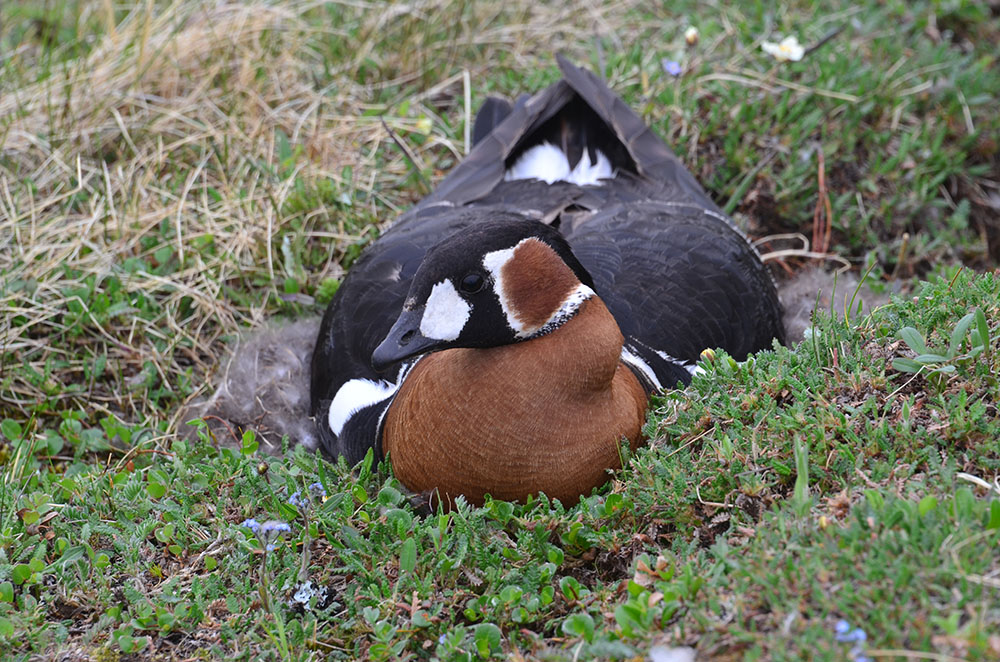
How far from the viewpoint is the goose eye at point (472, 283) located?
112 inches

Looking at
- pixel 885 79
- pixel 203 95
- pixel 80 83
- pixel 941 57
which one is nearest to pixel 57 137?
pixel 80 83

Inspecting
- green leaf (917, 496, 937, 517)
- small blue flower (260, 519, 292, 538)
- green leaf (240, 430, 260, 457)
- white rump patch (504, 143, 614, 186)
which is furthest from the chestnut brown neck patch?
white rump patch (504, 143, 614, 186)

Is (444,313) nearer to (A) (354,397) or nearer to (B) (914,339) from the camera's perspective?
(A) (354,397)

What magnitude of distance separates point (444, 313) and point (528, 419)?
15.1 inches

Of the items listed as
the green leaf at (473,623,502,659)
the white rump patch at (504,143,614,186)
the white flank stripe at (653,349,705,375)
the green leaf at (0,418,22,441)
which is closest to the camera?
the green leaf at (473,623,502,659)

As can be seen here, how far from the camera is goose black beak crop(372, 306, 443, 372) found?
2.86 meters

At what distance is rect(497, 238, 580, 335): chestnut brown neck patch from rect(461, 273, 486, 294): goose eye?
0.19ft

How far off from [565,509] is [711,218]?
182 centimetres

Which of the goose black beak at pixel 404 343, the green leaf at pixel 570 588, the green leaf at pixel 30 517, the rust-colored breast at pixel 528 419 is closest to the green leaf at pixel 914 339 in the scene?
the rust-colored breast at pixel 528 419

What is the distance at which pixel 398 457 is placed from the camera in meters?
3.06

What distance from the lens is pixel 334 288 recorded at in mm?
4488

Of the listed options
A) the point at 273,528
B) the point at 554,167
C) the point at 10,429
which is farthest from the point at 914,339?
the point at 10,429

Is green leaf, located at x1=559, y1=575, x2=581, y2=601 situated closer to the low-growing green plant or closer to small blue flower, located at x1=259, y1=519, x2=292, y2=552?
small blue flower, located at x1=259, y1=519, x2=292, y2=552

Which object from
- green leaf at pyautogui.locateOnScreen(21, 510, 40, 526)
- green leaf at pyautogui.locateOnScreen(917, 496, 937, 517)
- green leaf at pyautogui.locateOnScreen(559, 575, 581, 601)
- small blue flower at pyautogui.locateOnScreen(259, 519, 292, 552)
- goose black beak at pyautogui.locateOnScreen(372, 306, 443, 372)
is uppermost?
goose black beak at pyautogui.locateOnScreen(372, 306, 443, 372)
